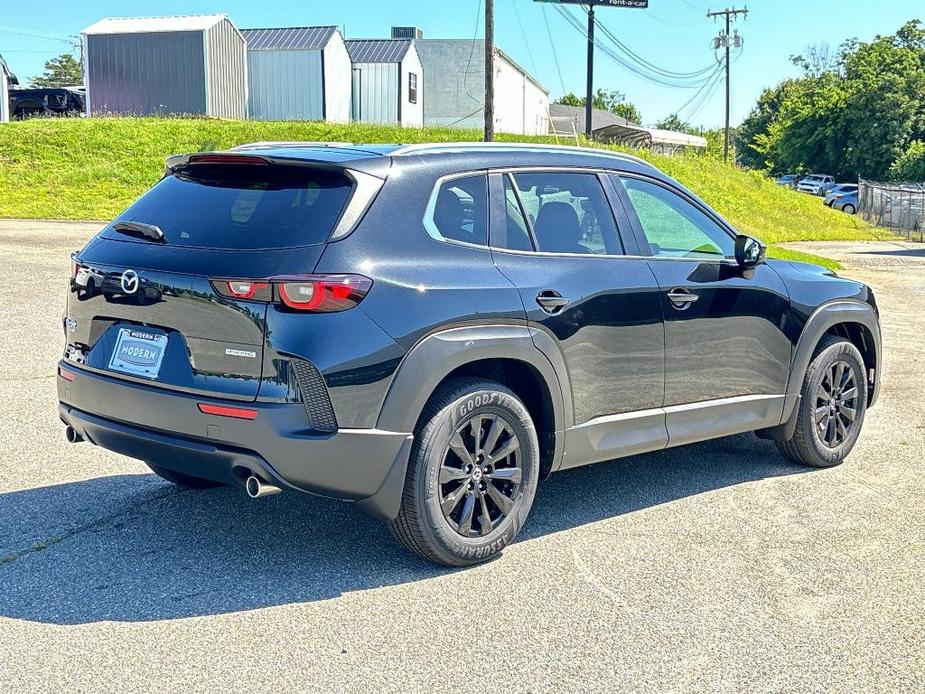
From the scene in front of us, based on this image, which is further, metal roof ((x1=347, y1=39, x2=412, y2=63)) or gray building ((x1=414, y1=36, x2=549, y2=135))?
gray building ((x1=414, y1=36, x2=549, y2=135))

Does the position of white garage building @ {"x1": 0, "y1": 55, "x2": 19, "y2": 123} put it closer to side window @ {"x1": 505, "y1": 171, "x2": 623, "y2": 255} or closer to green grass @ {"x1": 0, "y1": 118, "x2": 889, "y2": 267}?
green grass @ {"x1": 0, "y1": 118, "x2": 889, "y2": 267}

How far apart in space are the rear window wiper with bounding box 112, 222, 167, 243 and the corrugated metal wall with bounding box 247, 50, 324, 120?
3654 centimetres

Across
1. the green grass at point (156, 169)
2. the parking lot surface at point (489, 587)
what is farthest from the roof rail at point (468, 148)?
the green grass at point (156, 169)

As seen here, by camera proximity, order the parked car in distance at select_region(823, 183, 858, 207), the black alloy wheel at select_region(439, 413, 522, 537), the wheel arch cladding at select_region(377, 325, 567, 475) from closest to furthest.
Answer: the wheel arch cladding at select_region(377, 325, 567, 475), the black alloy wheel at select_region(439, 413, 522, 537), the parked car in distance at select_region(823, 183, 858, 207)

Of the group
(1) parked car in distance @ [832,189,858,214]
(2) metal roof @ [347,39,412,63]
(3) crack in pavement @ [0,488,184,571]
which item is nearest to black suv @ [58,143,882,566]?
(3) crack in pavement @ [0,488,184,571]

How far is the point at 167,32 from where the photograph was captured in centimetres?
3800

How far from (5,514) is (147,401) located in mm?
1344

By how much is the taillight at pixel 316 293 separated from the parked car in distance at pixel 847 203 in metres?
51.3

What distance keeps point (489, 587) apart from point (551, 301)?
1302mm

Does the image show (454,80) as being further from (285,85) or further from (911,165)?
(911,165)

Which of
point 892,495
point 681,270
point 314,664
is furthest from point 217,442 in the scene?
point 892,495

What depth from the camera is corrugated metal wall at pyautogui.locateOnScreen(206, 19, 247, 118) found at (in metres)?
38.1

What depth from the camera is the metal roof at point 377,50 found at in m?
44.1

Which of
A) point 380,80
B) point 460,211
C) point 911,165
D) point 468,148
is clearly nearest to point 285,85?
point 380,80
